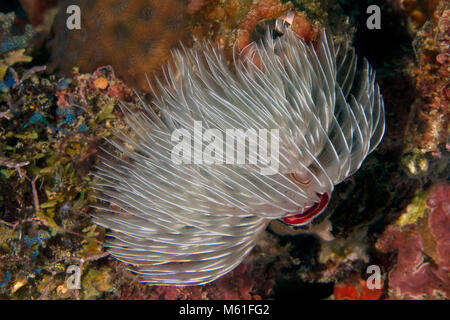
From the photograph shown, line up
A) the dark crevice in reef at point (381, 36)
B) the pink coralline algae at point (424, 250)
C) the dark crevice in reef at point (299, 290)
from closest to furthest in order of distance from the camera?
1. the pink coralline algae at point (424, 250)
2. the dark crevice in reef at point (381, 36)
3. the dark crevice in reef at point (299, 290)

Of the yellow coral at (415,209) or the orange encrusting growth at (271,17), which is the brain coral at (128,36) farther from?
the yellow coral at (415,209)

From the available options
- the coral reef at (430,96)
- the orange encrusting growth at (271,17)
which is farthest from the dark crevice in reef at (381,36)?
the orange encrusting growth at (271,17)

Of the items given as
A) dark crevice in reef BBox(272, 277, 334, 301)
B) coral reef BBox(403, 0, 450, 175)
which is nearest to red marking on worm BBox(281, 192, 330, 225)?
coral reef BBox(403, 0, 450, 175)

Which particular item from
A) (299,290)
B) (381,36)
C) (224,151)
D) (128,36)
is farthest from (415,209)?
(128,36)

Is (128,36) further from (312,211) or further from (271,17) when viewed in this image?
(312,211)

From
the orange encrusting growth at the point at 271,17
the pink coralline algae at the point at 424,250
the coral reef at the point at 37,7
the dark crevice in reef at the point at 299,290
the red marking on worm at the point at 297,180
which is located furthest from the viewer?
the coral reef at the point at 37,7

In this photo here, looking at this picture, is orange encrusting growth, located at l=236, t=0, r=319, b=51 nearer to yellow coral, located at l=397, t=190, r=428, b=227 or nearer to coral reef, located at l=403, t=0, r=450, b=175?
coral reef, located at l=403, t=0, r=450, b=175

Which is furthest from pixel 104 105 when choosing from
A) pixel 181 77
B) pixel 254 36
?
pixel 254 36
